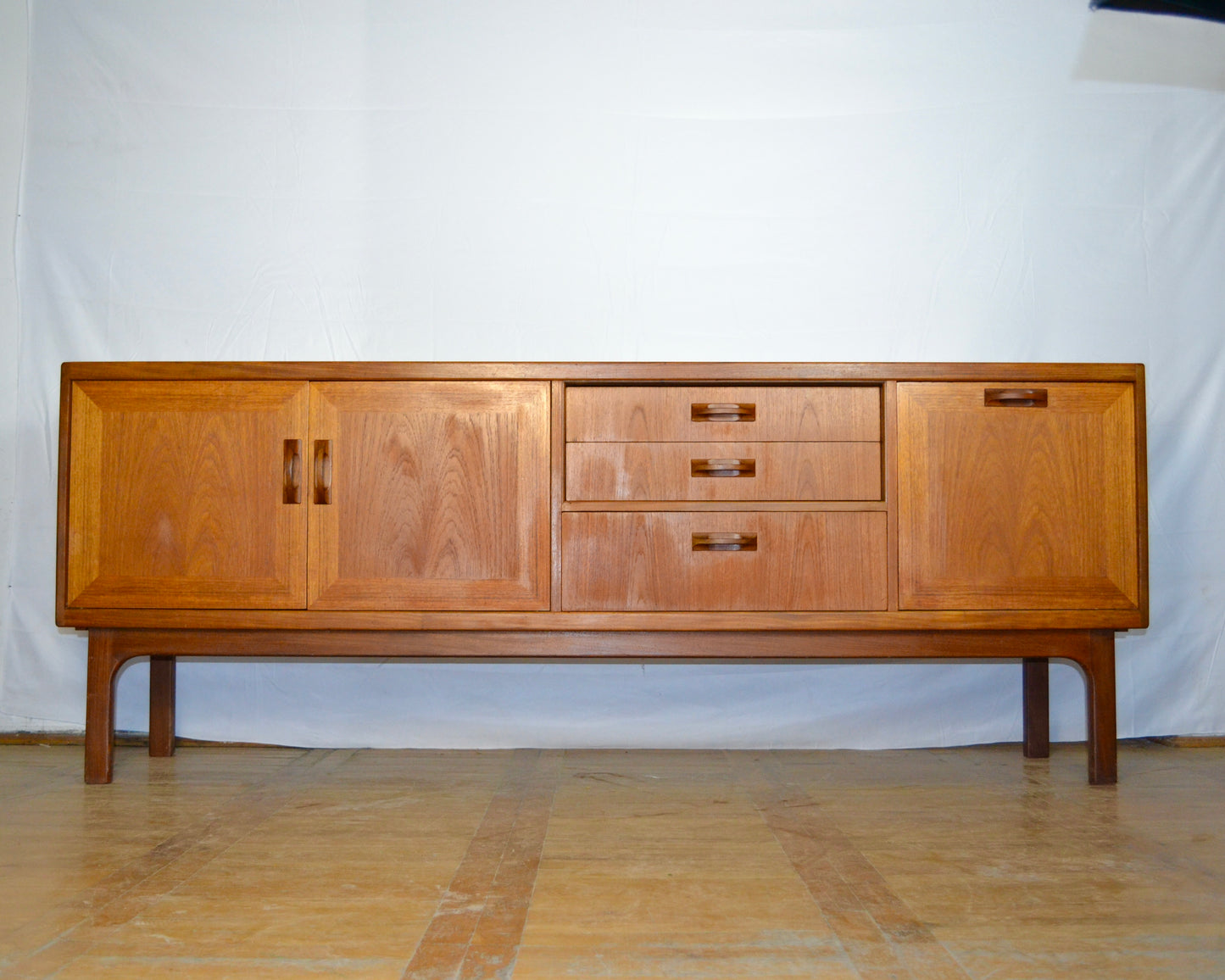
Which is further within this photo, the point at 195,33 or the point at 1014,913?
the point at 195,33

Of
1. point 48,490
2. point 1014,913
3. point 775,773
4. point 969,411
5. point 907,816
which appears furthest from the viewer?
point 48,490

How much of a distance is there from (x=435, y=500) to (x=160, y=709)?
3.29 ft

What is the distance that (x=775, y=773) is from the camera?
229 cm

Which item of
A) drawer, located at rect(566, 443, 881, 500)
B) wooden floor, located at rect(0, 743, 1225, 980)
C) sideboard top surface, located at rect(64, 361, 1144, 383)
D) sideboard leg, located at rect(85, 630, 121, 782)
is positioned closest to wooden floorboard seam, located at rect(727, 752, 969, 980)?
wooden floor, located at rect(0, 743, 1225, 980)

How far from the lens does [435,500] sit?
209cm

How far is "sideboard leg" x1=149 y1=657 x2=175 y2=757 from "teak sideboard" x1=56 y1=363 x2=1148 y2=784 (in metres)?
0.45

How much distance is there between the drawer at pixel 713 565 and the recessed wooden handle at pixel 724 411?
0.66 ft

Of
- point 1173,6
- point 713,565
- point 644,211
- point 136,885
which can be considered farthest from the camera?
point 644,211

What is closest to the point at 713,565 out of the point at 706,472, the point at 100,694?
the point at 706,472

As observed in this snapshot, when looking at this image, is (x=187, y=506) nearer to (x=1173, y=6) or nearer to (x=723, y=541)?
(x=723, y=541)

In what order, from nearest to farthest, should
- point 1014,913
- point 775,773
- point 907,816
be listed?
point 1014,913 → point 907,816 → point 775,773

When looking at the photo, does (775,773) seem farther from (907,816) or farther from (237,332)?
(237,332)

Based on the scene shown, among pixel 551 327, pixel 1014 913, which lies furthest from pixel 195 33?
pixel 1014 913

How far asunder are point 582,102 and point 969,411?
4.48 feet
